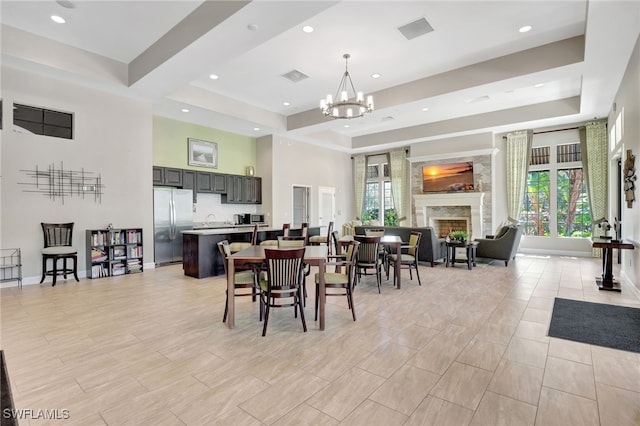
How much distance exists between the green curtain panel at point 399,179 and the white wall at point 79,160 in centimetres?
800

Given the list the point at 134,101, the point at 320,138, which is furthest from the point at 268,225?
the point at 134,101

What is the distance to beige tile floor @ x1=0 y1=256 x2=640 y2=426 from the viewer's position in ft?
6.84

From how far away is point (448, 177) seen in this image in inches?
413

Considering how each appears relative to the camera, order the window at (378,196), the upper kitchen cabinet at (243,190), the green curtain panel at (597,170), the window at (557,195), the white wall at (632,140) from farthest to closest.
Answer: the window at (378,196) → the upper kitchen cabinet at (243,190) → the window at (557,195) → the green curtain panel at (597,170) → the white wall at (632,140)

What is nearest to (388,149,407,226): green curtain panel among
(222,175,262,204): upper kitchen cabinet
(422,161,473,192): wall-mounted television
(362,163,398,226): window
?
(362,163,398,226): window

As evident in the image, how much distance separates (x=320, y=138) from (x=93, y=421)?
9.46 m

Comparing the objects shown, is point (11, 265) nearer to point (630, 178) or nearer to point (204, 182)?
point (204, 182)

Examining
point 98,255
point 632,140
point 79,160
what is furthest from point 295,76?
point 632,140

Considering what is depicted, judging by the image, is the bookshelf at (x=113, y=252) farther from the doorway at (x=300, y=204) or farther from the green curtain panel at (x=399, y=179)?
the green curtain panel at (x=399, y=179)

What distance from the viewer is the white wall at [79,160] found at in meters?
5.35

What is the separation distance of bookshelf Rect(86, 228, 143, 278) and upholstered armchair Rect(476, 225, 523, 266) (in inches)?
305

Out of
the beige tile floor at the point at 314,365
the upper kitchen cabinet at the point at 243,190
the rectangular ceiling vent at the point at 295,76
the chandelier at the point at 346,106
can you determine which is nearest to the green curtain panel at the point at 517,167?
the beige tile floor at the point at 314,365

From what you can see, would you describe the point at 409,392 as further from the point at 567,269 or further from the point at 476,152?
the point at 476,152

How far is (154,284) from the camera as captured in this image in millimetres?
5633
